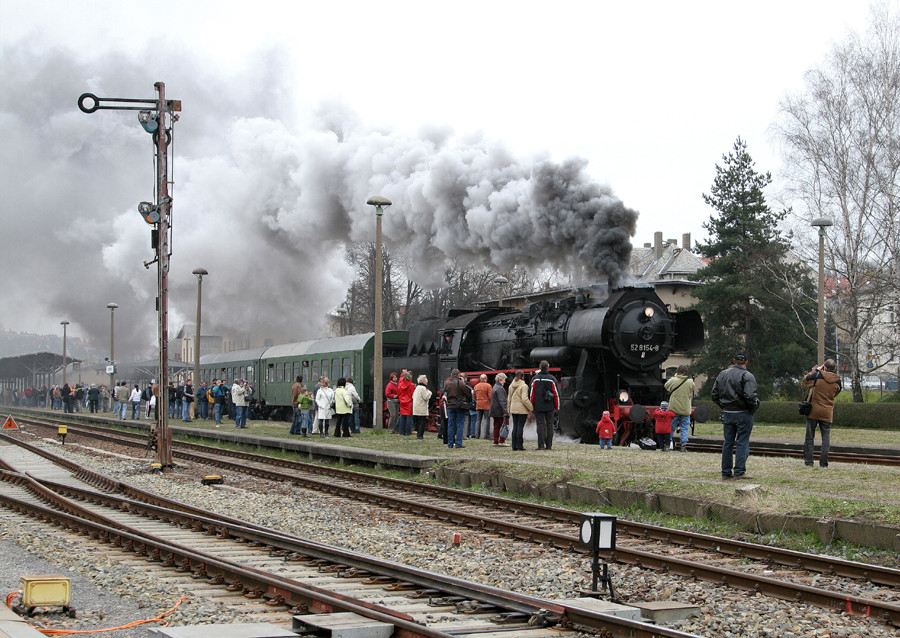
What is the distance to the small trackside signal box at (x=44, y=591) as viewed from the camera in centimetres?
642

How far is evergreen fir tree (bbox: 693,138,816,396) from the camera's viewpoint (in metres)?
39.6

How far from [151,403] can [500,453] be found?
67.3 ft

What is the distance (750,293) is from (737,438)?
98.5ft

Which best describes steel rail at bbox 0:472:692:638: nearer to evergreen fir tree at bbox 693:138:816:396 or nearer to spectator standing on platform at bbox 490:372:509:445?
spectator standing on platform at bbox 490:372:509:445

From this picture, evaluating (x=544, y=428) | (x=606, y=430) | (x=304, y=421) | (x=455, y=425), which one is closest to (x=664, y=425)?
(x=606, y=430)

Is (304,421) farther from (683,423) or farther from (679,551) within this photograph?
(679,551)

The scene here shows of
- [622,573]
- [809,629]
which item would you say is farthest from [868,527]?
[809,629]

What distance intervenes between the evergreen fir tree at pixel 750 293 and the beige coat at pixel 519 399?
946 inches

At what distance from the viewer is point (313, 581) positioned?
748 centimetres

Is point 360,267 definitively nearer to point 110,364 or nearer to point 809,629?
point 110,364

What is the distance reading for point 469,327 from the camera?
23.5 meters

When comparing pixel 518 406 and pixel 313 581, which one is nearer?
pixel 313 581

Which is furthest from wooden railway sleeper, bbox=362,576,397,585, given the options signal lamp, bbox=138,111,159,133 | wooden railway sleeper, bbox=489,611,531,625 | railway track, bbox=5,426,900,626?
signal lamp, bbox=138,111,159,133

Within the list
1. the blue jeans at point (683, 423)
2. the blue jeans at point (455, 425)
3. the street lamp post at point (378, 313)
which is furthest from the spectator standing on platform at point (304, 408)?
the blue jeans at point (683, 423)
